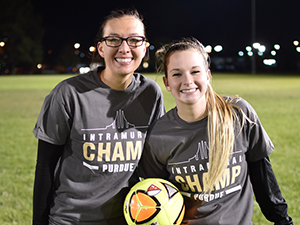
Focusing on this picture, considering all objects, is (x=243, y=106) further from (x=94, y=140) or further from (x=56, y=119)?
(x=56, y=119)

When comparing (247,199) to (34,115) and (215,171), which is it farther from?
(34,115)

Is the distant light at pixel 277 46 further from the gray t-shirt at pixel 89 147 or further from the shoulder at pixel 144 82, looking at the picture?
the gray t-shirt at pixel 89 147

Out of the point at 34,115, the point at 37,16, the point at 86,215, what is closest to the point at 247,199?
the point at 86,215

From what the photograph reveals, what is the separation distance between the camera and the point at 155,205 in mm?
2383

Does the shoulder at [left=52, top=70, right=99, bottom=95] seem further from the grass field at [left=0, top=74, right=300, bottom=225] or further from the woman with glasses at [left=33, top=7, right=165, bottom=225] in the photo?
the grass field at [left=0, top=74, right=300, bottom=225]

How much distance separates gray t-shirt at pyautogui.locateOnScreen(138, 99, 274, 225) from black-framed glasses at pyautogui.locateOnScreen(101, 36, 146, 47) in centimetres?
59

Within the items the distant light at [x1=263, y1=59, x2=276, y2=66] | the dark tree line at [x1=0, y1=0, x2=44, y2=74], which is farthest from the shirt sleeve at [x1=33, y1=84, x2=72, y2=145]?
the dark tree line at [x1=0, y1=0, x2=44, y2=74]

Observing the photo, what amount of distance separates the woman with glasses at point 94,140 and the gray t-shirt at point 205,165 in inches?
12.4

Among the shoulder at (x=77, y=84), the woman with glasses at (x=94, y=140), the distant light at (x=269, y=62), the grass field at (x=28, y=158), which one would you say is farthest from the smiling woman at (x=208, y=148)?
the distant light at (x=269, y=62)

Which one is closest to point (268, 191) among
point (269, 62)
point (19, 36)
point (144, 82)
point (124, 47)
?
point (144, 82)

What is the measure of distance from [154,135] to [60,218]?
36.8 inches

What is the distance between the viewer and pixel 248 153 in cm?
254

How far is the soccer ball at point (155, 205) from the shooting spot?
93.1 inches

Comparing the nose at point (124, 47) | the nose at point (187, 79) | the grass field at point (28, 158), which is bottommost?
the grass field at point (28, 158)
